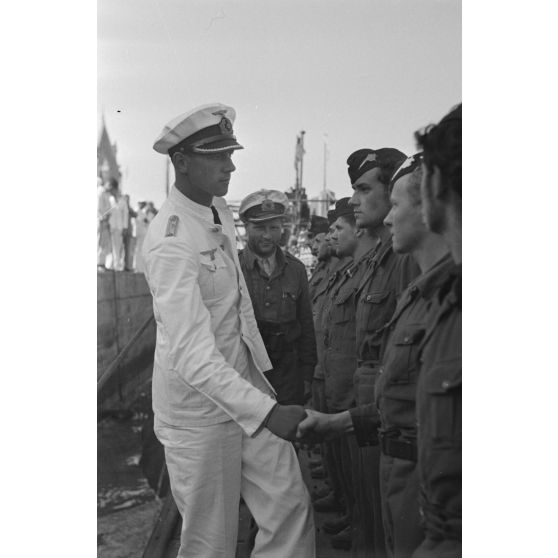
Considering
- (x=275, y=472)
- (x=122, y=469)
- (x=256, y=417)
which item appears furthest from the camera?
(x=122, y=469)

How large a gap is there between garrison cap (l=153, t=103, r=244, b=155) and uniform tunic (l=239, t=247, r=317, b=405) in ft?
1.48

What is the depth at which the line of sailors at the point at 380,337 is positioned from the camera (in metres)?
2.62

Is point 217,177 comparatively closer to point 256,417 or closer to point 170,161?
point 170,161

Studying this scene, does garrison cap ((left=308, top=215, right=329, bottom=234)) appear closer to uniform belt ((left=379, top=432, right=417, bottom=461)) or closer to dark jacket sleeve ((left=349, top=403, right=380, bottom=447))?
dark jacket sleeve ((left=349, top=403, right=380, bottom=447))

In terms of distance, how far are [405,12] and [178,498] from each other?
6.59 feet

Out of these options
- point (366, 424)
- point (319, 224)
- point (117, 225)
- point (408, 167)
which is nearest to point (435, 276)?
point (408, 167)

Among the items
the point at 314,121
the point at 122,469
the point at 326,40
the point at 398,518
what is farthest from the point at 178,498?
the point at 326,40

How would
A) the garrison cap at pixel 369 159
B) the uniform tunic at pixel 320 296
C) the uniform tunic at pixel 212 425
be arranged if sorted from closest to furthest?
1. the garrison cap at pixel 369 159
2. the uniform tunic at pixel 212 425
3. the uniform tunic at pixel 320 296

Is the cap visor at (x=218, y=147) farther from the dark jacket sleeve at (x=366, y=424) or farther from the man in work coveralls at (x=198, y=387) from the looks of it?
the dark jacket sleeve at (x=366, y=424)

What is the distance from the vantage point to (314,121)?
3.27 m

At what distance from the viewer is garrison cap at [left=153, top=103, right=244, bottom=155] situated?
3324 millimetres

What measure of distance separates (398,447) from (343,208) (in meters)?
1.00

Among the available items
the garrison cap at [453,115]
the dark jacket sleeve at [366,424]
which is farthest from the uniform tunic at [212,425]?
the garrison cap at [453,115]

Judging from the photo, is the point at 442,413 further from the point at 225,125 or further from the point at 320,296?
the point at 225,125
